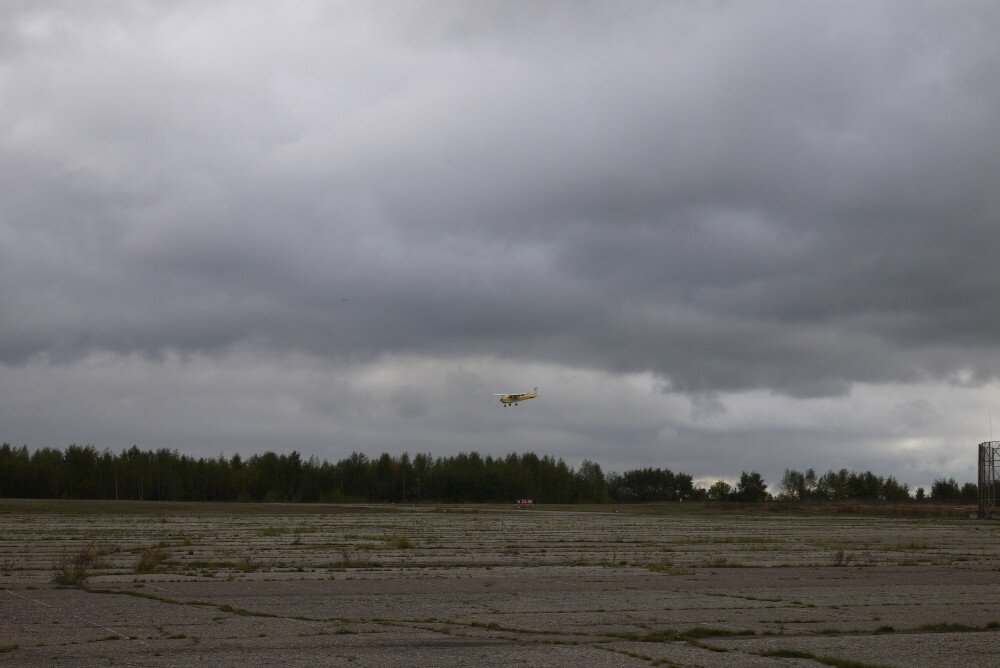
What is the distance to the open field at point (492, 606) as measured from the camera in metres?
16.3

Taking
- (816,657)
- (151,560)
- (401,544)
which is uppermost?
(816,657)

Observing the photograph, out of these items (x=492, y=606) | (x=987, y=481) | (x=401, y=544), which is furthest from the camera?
(x=987, y=481)

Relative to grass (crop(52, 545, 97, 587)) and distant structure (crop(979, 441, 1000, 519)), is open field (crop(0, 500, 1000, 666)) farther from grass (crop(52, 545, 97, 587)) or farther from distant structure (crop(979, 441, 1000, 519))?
distant structure (crop(979, 441, 1000, 519))

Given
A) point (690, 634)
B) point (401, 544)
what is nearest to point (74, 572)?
point (690, 634)

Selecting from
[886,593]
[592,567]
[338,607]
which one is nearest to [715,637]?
[338,607]

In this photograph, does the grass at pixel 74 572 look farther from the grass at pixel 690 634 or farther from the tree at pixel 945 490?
the tree at pixel 945 490

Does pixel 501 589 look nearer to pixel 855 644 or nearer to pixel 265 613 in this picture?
pixel 265 613

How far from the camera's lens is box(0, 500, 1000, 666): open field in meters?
16.3

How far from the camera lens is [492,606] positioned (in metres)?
22.5

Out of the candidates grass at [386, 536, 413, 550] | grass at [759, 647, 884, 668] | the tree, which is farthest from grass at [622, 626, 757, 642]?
the tree

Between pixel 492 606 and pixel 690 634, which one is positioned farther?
pixel 492 606

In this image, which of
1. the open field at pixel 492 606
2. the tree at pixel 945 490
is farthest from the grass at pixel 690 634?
the tree at pixel 945 490

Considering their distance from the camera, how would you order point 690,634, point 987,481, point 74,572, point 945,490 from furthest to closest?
point 945,490 → point 987,481 → point 74,572 → point 690,634

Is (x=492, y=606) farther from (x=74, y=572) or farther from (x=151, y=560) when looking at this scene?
(x=151, y=560)
